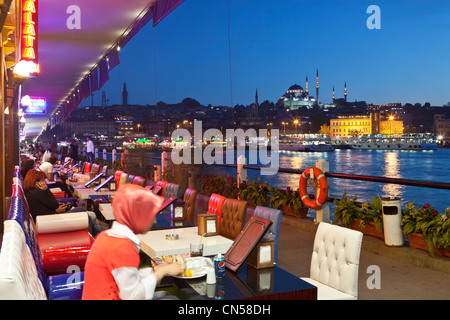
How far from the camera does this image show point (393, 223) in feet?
19.1

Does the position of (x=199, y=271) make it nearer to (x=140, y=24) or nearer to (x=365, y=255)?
(x=365, y=255)

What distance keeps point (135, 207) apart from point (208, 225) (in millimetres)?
2356

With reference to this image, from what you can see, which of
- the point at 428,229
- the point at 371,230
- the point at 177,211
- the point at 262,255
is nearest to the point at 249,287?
the point at 262,255

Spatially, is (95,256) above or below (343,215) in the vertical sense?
above

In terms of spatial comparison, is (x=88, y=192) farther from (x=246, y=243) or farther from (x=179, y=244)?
(x=246, y=243)

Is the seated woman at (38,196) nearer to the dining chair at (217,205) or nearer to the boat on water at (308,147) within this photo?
the dining chair at (217,205)

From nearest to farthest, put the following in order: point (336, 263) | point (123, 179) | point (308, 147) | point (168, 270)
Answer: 1. point (168, 270)
2. point (336, 263)
3. point (123, 179)
4. point (308, 147)

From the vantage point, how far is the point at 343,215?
673 centimetres

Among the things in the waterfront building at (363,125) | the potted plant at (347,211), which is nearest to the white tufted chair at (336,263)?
the potted plant at (347,211)

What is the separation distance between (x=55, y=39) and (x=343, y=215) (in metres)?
9.66

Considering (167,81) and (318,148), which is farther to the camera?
(167,81)

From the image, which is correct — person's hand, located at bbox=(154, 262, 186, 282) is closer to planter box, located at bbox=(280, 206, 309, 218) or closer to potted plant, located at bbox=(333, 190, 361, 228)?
potted plant, located at bbox=(333, 190, 361, 228)

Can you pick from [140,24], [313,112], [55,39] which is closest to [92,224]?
[140,24]
